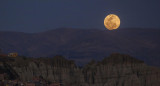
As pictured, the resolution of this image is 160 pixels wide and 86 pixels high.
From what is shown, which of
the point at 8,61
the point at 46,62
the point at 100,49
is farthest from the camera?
the point at 100,49

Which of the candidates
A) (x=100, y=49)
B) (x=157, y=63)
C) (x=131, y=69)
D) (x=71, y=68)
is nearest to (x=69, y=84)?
(x=71, y=68)

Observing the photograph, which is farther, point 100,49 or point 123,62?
point 100,49

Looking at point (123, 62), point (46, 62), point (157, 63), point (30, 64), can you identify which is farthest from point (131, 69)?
point (157, 63)

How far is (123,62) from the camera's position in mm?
27219

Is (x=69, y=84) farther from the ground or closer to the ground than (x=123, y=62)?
closer to the ground

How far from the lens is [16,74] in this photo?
34344 millimetres

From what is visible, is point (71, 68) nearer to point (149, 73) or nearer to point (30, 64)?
point (30, 64)

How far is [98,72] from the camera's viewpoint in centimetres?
2806

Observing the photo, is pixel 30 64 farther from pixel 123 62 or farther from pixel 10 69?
pixel 123 62

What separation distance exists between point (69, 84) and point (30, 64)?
21.8 ft

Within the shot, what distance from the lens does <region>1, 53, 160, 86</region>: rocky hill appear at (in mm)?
26281

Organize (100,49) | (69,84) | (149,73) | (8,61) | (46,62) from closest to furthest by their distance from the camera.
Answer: (149,73) < (69,84) < (46,62) < (8,61) < (100,49)

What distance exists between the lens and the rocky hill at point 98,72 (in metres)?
26.3

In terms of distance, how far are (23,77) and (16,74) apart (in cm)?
115
